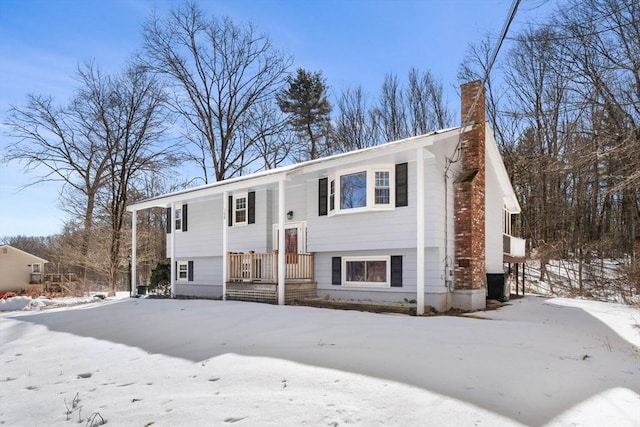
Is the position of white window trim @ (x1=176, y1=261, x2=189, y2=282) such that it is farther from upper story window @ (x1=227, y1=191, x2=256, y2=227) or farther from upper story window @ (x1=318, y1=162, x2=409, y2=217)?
upper story window @ (x1=318, y1=162, x2=409, y2=217)

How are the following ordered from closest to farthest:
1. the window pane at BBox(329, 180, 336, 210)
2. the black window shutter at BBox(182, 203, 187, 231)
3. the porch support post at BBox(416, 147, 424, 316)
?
1. the porch support post at BBox(416, 147, 424, 316)
2. the window pane at BBox(329, 180, 336, 210)
3. the black window shutter at BBox(182, 203, 187, 231)

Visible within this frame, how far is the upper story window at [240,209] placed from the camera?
1597 cm

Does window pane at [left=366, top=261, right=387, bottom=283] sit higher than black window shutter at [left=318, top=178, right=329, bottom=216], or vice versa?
black window shutter at [left=318, top=178, right=329, bottom=216]

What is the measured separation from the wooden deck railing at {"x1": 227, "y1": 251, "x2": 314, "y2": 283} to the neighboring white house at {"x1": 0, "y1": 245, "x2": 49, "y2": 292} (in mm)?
31791

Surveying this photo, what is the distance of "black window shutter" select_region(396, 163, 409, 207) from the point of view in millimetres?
11406

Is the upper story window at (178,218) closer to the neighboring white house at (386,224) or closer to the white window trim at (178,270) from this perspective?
the white window trim at (178,270)

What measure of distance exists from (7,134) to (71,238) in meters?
7.42

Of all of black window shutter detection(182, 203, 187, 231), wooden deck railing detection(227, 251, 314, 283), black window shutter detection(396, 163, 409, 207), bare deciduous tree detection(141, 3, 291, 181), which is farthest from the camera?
bare deciduous tree detection(141, 3, 291, 181)

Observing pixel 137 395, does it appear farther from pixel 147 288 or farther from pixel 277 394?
pixel 147 288

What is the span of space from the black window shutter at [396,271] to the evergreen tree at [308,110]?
57.5 feet

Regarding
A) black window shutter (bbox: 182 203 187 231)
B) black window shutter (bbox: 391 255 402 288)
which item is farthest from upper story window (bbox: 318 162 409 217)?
black window shutter (bbox: 182 203 187 231)

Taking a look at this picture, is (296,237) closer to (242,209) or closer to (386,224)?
(242,209)

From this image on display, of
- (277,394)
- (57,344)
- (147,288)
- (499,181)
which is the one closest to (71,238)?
(147,288)

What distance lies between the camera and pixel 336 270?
43.0 ft
